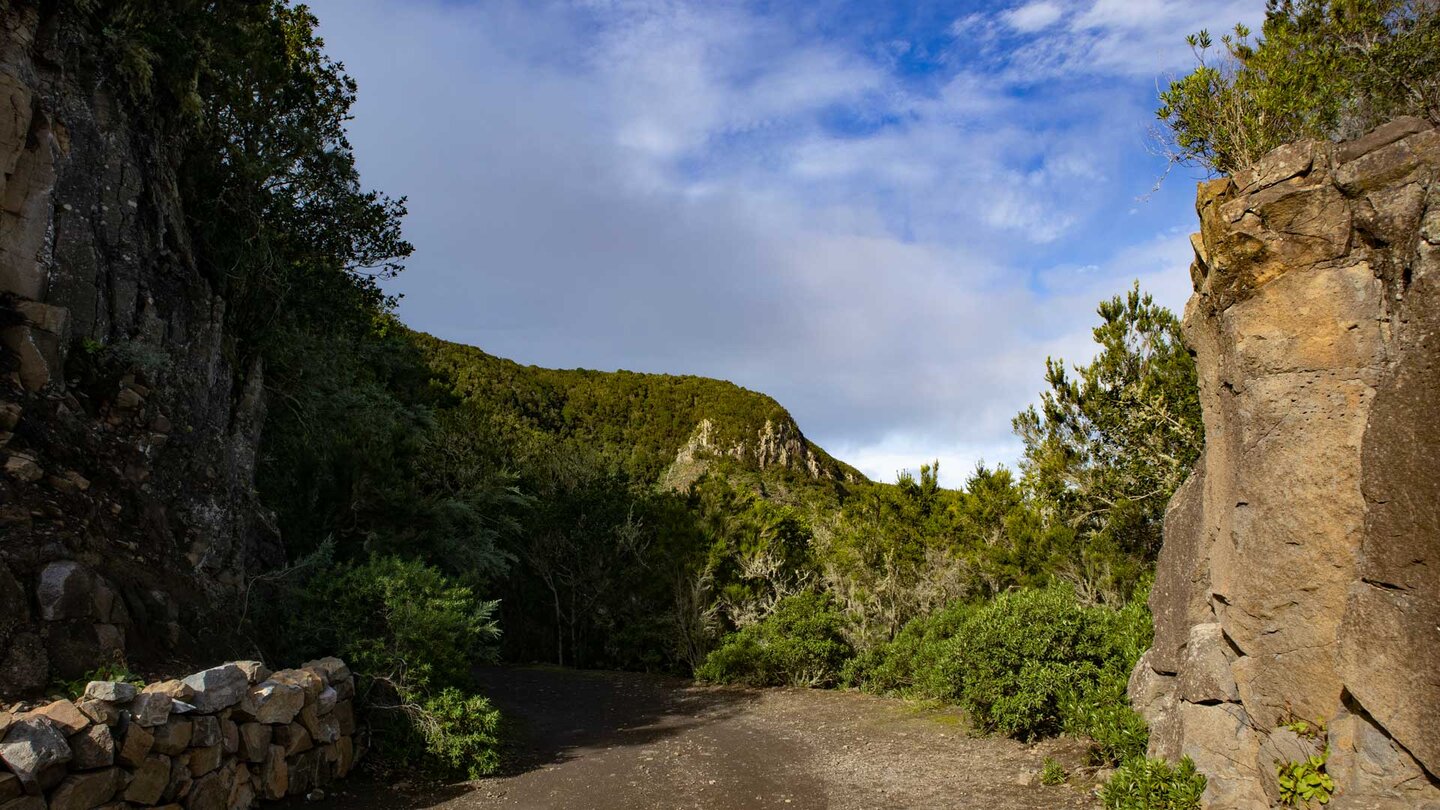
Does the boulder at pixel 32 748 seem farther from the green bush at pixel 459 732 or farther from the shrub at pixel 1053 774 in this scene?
the shrub at pixel 1053 774

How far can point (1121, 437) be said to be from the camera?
45.5 feet

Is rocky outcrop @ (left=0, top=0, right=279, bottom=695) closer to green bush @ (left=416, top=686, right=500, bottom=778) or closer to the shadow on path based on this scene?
green bush @ (left=416, top=686, right=500, bottom=778)

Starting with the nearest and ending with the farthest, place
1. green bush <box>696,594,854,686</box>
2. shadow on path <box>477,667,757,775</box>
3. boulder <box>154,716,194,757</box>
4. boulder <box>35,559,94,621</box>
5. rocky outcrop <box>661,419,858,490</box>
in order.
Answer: boulder <box>154,716,194,757</box> < boulder <box>35,559,94,621</box> < shadow on path <box>477,667,757,775</box> < green bush <box>696,594,854,686</box> < rocky outcrop <box>661,419,858,490</box>

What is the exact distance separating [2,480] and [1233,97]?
43.8 ft

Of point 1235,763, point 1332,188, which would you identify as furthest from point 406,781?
point 1332,188

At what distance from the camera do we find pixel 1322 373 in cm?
555

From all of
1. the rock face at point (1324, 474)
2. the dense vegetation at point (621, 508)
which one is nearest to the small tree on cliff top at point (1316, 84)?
the dense vegetation at point (621, 508)

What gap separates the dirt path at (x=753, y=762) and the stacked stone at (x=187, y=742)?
0.59 m

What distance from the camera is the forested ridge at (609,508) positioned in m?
9.43

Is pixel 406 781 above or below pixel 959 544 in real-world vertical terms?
below

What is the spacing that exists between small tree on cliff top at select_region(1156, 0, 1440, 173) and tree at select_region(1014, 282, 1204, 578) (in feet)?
12.7

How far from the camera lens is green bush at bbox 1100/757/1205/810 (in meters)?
6.12

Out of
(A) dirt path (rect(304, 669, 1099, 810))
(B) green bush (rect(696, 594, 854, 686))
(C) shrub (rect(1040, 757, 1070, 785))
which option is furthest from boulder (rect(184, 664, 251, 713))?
(B) green bush (rect(696, 594, 854, 686))

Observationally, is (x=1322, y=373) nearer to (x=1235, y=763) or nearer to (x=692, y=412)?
(x=1235, y=763)
